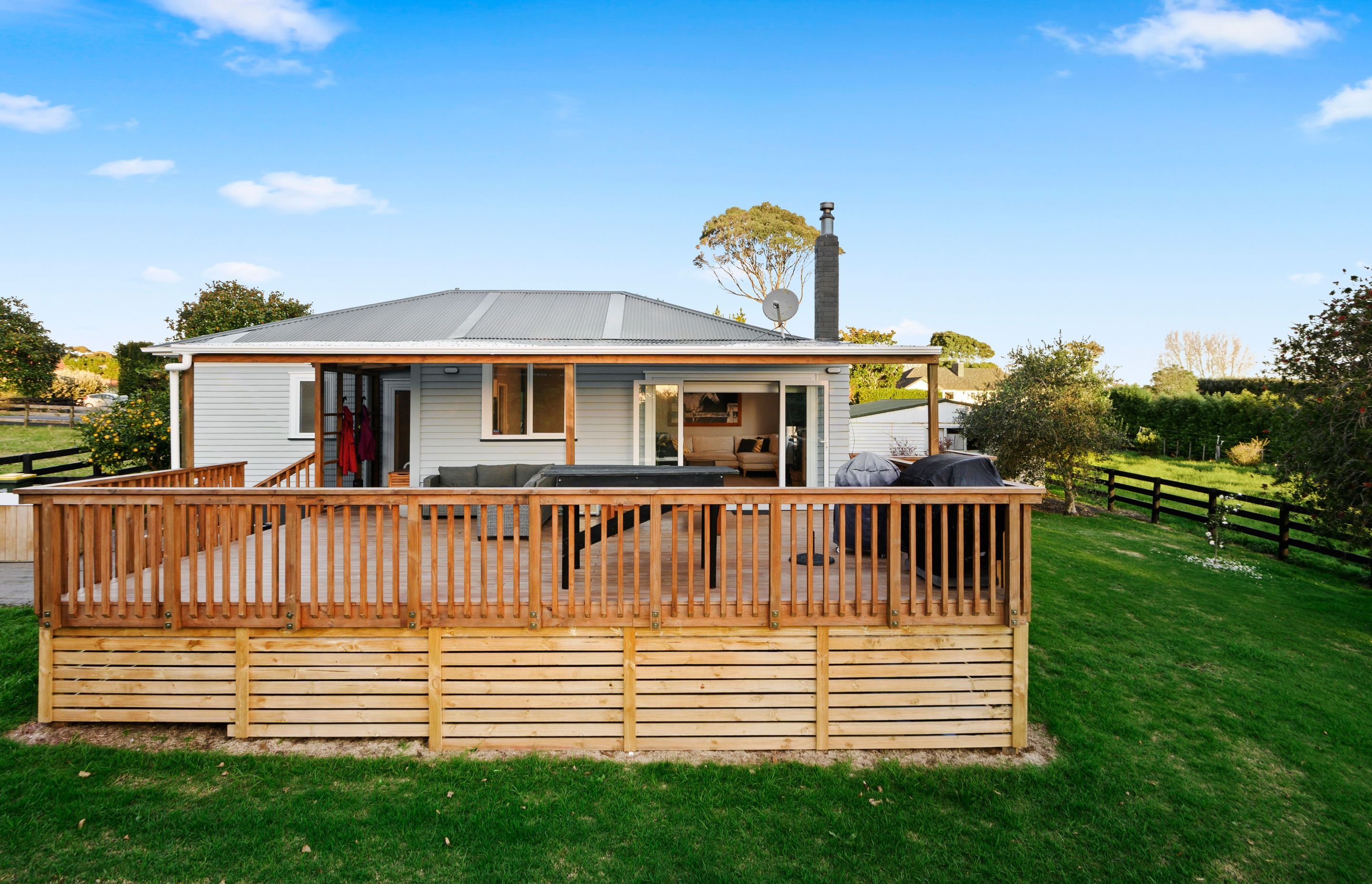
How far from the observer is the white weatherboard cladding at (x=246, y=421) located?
1162 centimetres

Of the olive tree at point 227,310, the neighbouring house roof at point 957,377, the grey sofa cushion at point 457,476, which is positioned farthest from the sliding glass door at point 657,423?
the neighbouring house roof at point 957,377

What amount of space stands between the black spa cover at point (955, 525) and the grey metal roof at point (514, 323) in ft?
12.8

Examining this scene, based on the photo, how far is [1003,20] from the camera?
1423cm

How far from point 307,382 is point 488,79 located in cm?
1029

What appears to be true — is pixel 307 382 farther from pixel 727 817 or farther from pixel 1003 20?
pixel 1003 20

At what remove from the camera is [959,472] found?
4.84 metres

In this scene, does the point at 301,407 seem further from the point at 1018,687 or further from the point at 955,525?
the point at 1018,687

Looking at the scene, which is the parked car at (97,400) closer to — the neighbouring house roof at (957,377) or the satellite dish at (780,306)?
the satellite dish at (780,306)

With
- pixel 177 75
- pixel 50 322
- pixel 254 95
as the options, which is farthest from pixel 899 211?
pixel 50 322

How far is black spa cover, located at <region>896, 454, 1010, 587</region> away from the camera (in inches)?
165

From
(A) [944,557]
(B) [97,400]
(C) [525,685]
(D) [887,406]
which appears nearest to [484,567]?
(C) [525,685]

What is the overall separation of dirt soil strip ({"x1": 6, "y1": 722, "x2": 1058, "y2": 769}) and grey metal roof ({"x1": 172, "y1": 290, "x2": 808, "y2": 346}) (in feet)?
16.7

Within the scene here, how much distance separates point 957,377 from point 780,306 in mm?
32672

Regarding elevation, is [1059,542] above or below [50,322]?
below
